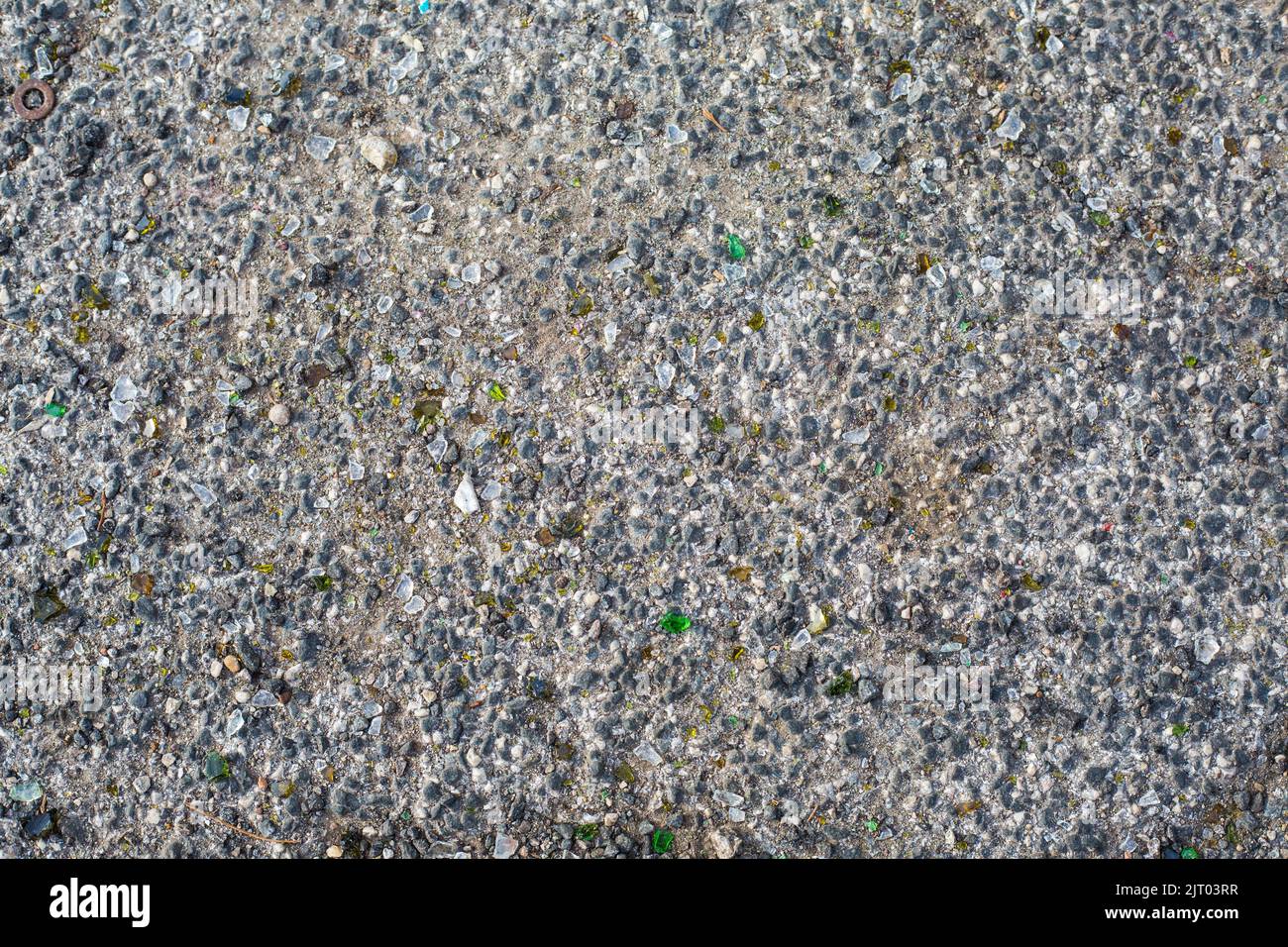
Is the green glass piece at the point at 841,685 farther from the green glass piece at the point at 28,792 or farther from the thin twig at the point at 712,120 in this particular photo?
the green glass piece at the point at 28,792

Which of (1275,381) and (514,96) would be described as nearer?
(1275,381)

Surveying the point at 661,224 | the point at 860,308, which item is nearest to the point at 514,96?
the point at 661,224

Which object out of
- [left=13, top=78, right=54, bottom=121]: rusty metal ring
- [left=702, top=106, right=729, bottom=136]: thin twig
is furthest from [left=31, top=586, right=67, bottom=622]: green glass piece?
[left=702, top=106, right=729, bottom=136]: thin twig

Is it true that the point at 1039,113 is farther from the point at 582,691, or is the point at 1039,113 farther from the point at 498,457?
the point at 582,691

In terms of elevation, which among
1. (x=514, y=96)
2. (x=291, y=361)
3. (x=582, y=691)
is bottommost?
(x=582, y=691)

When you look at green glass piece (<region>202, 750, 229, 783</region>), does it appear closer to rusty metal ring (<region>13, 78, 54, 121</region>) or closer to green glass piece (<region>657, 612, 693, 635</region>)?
green glass piece (<region>657, 612, 693, 635</region>)

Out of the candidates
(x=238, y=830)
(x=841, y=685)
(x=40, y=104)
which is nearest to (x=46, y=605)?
(x=238, y=830)

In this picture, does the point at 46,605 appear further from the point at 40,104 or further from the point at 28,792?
the point at 40,104
